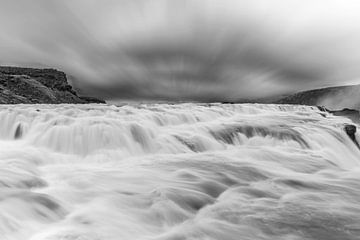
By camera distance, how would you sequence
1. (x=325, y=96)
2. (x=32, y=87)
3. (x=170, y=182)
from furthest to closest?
(x=325, y=96), (x=32, y=87), (x=170, y=182)

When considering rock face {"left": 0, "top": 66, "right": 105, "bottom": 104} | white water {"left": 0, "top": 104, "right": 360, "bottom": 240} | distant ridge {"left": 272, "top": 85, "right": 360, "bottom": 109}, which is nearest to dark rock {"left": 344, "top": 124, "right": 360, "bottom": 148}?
white water {"left": 0, "top": 104, "right": 360, "bottom": 240}

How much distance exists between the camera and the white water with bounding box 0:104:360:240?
10.5 feet

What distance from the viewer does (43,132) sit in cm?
805

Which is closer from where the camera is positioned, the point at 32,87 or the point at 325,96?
the point at 32,87

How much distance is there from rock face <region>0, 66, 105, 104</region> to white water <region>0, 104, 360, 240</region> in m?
28.2

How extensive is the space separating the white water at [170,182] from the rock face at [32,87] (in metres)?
28.2

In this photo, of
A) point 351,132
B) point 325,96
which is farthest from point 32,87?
point 325,96

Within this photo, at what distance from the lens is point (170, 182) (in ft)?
16.4

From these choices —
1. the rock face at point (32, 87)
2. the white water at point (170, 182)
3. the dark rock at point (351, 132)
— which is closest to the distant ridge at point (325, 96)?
the rock face at point (32, 87)

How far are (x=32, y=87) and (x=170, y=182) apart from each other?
54708mm

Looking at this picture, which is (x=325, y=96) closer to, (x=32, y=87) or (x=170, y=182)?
(x=32, y=87)

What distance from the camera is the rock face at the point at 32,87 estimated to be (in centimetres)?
3947

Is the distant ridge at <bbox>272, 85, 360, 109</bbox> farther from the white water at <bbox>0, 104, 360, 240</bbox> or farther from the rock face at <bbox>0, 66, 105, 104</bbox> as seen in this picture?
the white water at <bbox>0, 104, 360, 240</bbox>

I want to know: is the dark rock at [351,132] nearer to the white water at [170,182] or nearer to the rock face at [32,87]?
the white water at [170,182]
